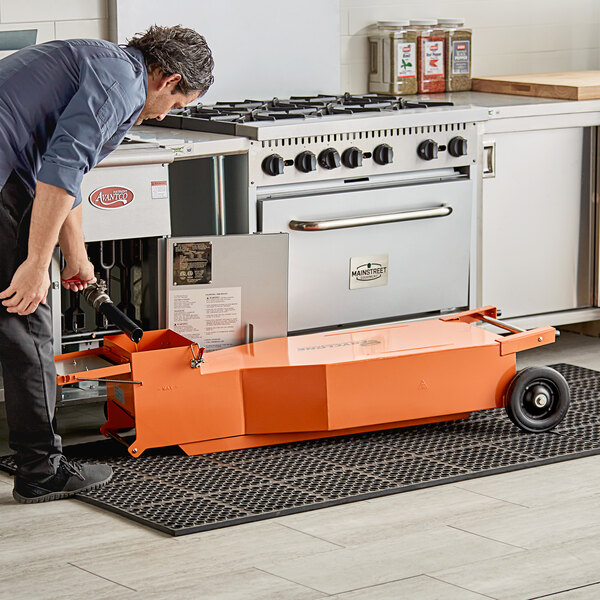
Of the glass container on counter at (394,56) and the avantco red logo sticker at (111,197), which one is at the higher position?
the glass container on counter at (394,56)

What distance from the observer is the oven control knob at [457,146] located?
12.8 ft

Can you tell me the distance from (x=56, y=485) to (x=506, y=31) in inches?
113

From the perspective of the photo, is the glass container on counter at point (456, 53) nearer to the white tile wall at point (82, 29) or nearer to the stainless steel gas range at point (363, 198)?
the stainless steel gas range at point (363, 198)

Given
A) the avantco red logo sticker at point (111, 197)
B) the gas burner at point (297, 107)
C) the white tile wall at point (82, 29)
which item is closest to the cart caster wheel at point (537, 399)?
the gas burner at point (297, 107)

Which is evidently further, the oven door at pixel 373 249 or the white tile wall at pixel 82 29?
the white tile wall at pixel 82 29

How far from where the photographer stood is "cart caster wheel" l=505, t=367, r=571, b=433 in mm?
3363

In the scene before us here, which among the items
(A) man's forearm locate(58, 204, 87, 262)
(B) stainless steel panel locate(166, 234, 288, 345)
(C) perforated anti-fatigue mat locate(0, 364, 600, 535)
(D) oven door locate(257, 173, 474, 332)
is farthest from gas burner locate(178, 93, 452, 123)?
(C) perforated anti-fatigue mat locate(0, 364, 600, 535)

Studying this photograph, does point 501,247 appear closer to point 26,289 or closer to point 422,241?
point 422,241

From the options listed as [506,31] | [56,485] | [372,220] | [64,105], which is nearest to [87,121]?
[64,105]

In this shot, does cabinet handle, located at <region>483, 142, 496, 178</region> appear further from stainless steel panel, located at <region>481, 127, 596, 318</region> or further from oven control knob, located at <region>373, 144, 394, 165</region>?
oven control knob, located at <region>373, 144, 394, 165</region>

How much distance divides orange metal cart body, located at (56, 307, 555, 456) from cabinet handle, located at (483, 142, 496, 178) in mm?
785

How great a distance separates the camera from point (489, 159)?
407 cm

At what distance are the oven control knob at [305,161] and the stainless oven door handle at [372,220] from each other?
0.16 meters

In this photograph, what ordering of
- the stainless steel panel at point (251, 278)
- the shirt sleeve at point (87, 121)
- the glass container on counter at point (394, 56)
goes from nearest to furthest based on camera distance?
the shirt sleeve at point (87, 121)
the stainless steel panel at point (251, 278)
the glass container on counter at point (394, 56)
